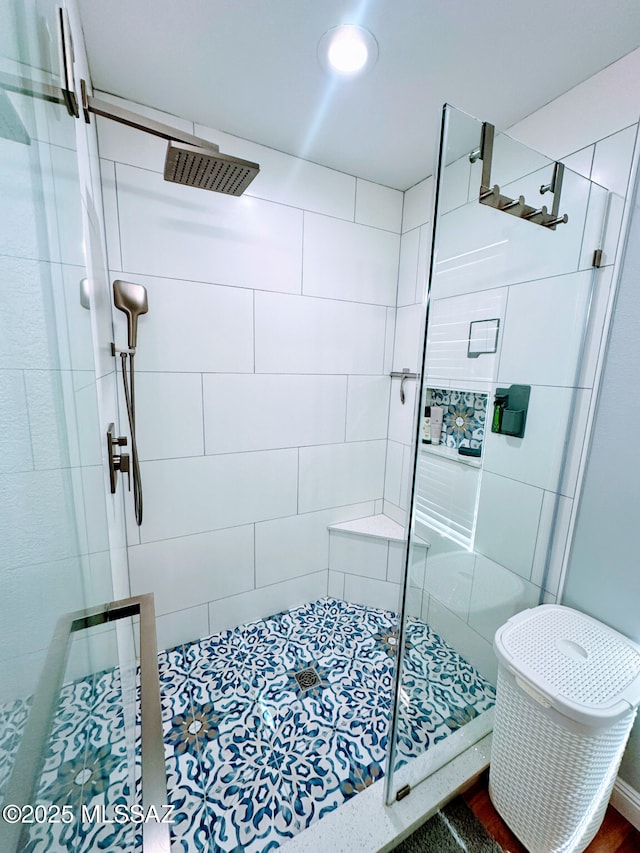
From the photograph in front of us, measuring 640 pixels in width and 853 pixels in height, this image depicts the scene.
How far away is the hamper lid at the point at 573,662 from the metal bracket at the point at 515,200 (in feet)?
4.21

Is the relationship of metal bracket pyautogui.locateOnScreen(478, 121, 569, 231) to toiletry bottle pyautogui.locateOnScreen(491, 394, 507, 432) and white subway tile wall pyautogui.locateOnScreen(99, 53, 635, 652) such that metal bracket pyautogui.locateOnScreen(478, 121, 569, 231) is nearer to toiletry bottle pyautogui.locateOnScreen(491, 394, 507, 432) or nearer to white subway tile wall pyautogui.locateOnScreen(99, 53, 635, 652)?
white subway tile wall pyautogui.locateOnScreen(99, 53, 635, 652)

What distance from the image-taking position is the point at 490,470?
4.62ft

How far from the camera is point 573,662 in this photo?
962 millimetres

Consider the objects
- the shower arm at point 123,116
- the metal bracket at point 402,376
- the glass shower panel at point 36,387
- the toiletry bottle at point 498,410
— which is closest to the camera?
the glass shower panel at point 36,387

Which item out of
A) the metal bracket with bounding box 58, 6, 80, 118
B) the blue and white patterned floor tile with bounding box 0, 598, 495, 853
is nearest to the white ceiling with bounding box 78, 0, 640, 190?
the metal bracket with bounding box 58, 6, 80, 118

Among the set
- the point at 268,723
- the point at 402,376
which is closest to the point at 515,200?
the point at 402,376

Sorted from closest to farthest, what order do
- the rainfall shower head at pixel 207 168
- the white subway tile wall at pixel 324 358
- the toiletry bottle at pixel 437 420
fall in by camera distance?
the rainfall shower head at pixel 207 168
the white subway tile wall at pixel 324 358
the toiletry bottle at pixel 437 420

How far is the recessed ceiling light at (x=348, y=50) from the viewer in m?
0.98

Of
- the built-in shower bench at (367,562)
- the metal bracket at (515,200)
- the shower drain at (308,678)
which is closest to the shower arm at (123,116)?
the metal bracket at (515,200)

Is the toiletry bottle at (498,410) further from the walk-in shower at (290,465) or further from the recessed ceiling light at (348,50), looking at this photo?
the recessed ceiling light at (348,50)

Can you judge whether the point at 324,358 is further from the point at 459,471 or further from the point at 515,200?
the point at 515,200

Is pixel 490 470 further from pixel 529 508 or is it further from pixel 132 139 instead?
pixel 132 139

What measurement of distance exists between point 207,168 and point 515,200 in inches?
37.4

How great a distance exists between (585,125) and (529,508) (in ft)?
4.19
